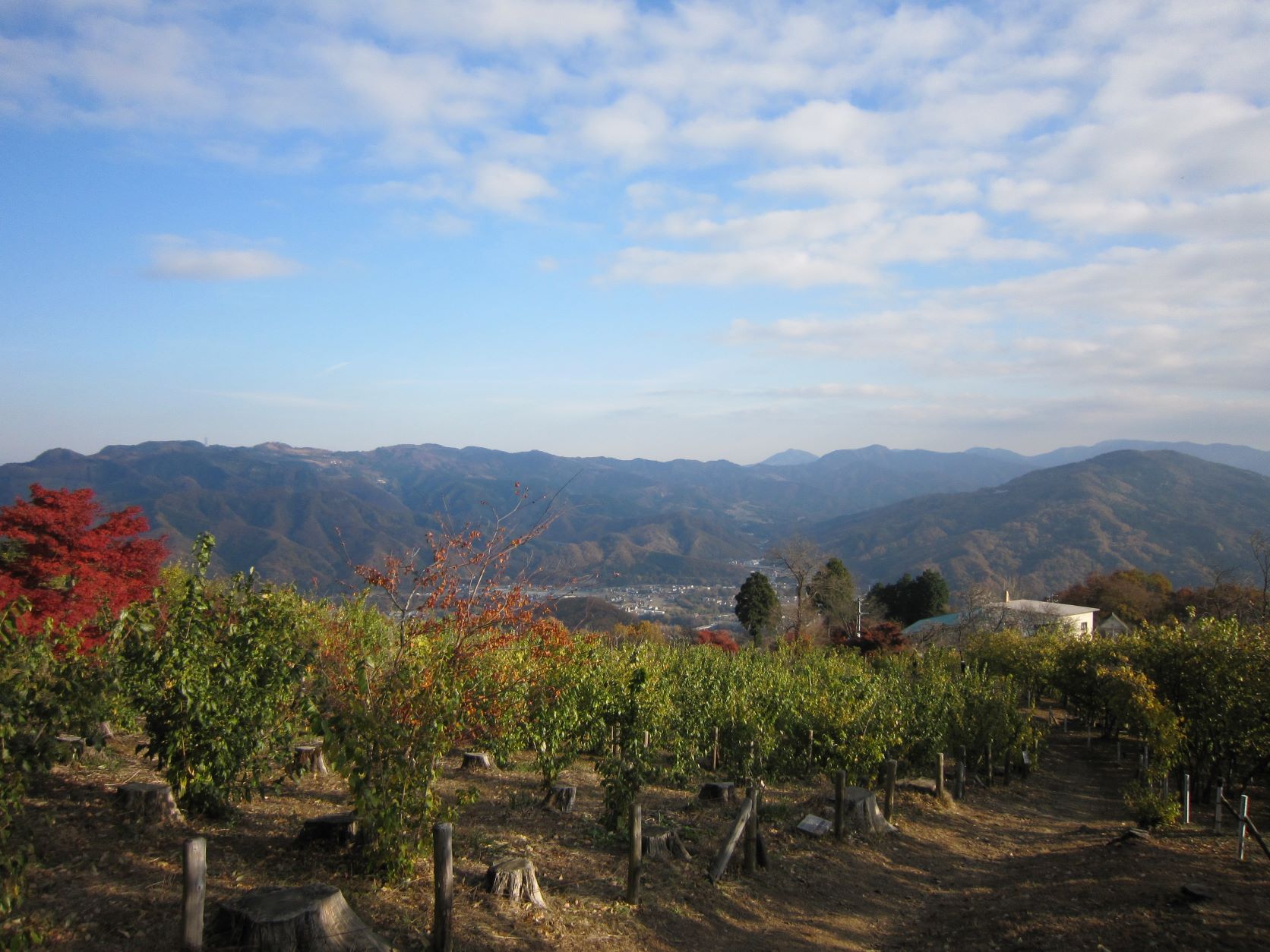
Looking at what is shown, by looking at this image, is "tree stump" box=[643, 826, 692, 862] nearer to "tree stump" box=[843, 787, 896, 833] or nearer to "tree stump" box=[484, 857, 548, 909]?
"tree stump" box=[484, 857, 548, 909]

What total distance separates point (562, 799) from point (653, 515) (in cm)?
13251

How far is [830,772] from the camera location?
42.5ft

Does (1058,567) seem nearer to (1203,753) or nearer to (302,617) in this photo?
(1203,753)

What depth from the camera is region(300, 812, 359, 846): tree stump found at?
6.56 m

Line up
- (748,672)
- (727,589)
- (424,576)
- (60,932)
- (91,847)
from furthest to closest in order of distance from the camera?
1. (727,589)
2. (748,672)
3. (424,576)
4. (91,847)
5. (60,932)

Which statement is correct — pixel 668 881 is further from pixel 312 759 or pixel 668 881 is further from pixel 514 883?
pixel 312 759

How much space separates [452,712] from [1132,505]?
14026 cm

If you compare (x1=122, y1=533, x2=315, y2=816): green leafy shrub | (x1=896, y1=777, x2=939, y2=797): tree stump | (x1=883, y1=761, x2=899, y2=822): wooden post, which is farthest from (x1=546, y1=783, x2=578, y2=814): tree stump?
(x1=896, y1=777, x2=939, y2=797): tree stump

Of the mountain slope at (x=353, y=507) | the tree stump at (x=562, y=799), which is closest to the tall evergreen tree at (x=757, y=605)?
the mountain slope at (x=353, y=507)

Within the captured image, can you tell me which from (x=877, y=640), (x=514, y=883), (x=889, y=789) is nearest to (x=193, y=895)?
(x=514, y=883)

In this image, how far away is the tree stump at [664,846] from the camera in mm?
8289

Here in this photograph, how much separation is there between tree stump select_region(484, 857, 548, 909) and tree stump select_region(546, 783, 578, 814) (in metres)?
2.95

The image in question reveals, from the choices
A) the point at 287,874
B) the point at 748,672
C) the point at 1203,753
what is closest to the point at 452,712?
the point at 287,874

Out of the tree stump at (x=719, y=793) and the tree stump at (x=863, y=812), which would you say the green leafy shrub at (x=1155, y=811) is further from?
the tree stump at (x=719, y=793)
